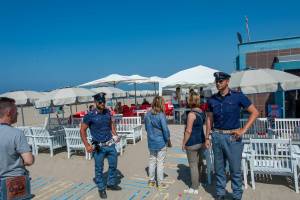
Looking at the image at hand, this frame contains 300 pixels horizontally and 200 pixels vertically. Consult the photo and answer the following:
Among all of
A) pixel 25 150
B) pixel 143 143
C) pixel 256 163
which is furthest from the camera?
pixel 143 143

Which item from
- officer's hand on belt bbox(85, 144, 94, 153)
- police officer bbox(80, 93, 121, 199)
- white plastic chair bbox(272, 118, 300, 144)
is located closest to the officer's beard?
police officer bbox(80, 93, 121, 199)

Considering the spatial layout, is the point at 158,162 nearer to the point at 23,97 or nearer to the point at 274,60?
the point at 23,97

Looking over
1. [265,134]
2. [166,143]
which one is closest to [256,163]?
[166,143]

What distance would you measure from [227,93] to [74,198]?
3227 mm

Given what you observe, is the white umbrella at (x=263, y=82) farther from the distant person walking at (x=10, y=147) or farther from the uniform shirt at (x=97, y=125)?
the distant person walking at (x=10, y=147)

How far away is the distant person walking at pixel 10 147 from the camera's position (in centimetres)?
266

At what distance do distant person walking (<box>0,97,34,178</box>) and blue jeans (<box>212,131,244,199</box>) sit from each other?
2.61 m

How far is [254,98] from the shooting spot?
11.7m

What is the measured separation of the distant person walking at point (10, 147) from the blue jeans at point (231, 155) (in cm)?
261

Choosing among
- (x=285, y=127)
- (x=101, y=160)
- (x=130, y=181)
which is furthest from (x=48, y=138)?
(x=285, y=127)

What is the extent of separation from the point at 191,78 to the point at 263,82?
15.3ft

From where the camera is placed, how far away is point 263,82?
660 cm

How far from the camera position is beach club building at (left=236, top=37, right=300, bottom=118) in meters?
10.9

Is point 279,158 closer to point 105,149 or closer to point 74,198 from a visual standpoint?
point 105,149
